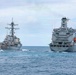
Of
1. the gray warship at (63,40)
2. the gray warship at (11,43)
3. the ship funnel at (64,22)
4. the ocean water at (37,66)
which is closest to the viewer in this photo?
the ocean water at (37,66)

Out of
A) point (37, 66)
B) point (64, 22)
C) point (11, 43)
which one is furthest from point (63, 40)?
point (37, 66)

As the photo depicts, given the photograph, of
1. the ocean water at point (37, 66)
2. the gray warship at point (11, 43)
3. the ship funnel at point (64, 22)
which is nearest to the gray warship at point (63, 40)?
the ship funnel at point (64, 22)

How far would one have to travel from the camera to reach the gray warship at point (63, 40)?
15100cm

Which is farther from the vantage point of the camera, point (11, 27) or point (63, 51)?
point (11, 27)

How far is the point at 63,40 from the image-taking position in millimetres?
154000

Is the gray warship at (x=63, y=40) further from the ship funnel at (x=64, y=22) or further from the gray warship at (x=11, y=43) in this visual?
the gray warship at (x=11, y=43)

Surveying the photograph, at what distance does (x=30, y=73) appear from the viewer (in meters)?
56.7

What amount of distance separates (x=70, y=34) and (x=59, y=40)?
514 centimetres

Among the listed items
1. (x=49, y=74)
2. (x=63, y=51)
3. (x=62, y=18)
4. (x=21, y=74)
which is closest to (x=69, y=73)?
(x=49, y=74)

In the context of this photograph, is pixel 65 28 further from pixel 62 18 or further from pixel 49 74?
pixel 49 74

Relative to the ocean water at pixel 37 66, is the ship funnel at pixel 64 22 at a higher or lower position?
higher

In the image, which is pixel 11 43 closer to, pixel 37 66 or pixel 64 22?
pixel 64 22

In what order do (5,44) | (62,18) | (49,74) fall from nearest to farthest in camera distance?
1. (49,74)
2. (62,18)
3. (5,44)

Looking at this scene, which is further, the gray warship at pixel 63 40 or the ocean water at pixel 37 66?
the gray warship at pixel 63 40
